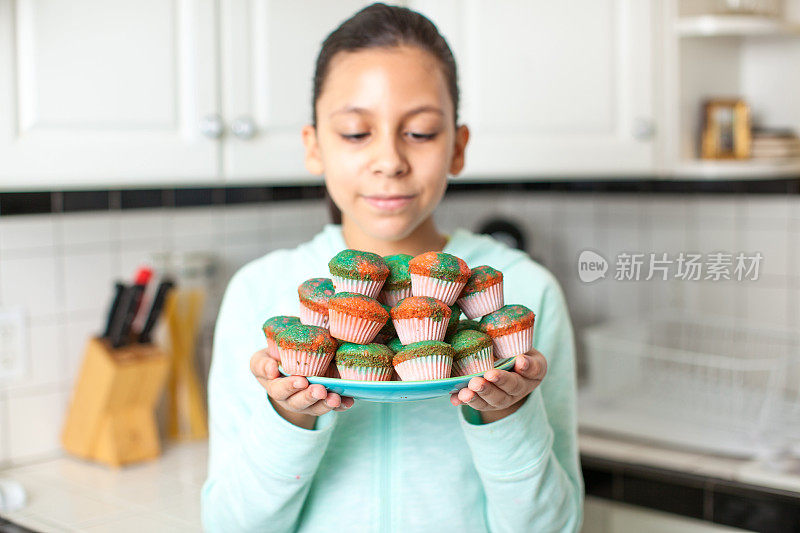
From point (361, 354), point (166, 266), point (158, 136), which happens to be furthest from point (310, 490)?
point (166, 266)

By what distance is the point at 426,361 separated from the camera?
29.4 inches

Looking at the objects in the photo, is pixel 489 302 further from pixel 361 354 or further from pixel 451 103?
pixel 451 103

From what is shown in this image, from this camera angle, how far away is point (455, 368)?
782mm

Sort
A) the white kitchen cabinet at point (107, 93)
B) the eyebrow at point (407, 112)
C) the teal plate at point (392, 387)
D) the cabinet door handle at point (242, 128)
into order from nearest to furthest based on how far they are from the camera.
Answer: the teal plate at point (392, 387) < the eyebrow at point (407, 112) < the white kitchen cabinet at point (107, 93) < the cabinet door handle at point (242, 128)

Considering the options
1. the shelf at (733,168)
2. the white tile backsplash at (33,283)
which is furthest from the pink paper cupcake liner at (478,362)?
the shelf at (733,168)

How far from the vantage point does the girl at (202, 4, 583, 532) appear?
866 mm

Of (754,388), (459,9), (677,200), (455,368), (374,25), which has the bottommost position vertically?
(754,388)

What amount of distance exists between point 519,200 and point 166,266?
1.09 metres

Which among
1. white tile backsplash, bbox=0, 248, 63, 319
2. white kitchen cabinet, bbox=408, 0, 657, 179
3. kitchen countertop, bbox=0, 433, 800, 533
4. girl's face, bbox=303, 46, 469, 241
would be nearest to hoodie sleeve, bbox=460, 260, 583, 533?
girl's face, bbox=303, 46, 469, 241

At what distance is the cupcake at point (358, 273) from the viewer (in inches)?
31.1

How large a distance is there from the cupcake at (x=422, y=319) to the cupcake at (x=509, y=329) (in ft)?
0.16

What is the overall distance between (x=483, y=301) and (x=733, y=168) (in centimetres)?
122

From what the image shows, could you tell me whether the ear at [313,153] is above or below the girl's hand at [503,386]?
above

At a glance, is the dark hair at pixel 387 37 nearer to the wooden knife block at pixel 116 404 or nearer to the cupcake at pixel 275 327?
the cupcake at pixel 275 327
